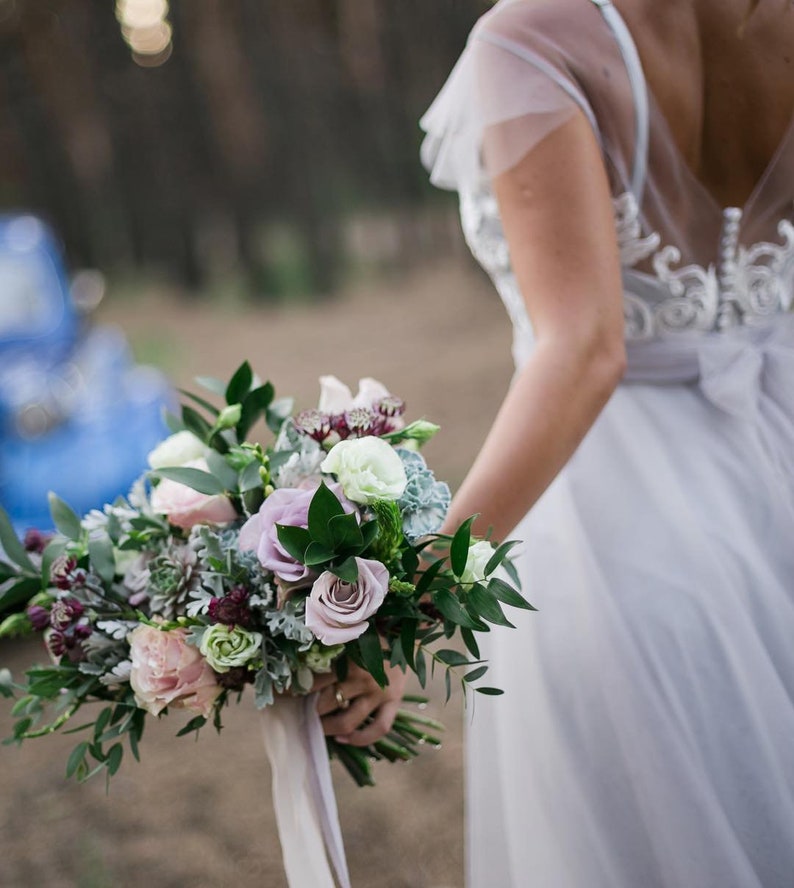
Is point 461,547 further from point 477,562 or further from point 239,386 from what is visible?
point 239,386

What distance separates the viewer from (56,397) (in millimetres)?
3803

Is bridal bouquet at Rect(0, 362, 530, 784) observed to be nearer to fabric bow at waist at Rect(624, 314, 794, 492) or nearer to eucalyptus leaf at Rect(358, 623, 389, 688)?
eucalyptus leaf at Rect(358, 623, 389, 688)

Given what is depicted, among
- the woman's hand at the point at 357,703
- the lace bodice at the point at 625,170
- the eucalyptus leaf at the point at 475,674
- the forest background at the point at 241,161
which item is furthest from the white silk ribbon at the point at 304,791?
the forest background at the point at 241,161

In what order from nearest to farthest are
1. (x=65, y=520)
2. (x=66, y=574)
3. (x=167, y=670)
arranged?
(x=167, y=670), (x=66, y=574), (x=65, y=520)

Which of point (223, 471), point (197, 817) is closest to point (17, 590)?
point (223, 471)

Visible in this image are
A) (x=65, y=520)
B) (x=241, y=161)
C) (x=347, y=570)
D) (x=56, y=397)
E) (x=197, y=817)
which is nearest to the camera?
(x=347, y=570)

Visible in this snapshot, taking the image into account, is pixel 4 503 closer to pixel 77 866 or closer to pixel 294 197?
pixel 77 866

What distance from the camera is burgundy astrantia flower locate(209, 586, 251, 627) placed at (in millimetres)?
1179

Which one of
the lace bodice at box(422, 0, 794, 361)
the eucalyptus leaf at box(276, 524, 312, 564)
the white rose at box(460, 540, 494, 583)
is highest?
the lace bodice at box(422, 0, 794, 361)

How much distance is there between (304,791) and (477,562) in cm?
46

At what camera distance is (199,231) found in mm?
10789

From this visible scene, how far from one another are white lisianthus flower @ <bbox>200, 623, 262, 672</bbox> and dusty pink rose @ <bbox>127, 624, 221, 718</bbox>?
0.16 ft

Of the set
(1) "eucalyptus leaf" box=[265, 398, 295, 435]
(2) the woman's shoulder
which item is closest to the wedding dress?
(2) the woman's shoulder

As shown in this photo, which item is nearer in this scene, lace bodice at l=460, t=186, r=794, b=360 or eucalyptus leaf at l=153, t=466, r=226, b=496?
eucalyptus leaf at l=153, t=466, r=226, b=496
